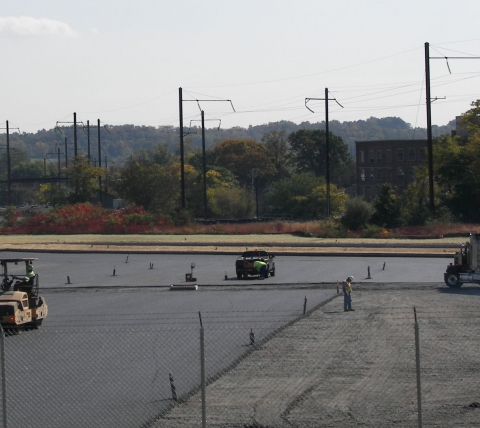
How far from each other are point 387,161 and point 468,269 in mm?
86360

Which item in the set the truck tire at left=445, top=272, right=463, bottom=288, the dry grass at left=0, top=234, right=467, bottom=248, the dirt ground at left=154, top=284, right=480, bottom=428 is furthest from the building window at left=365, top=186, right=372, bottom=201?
the dirt ground at left=154, top=284, right=480, bottom=428

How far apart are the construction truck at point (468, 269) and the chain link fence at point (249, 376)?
31.8 feet

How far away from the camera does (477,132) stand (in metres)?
77.5

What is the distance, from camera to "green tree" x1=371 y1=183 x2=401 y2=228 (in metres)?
68.3

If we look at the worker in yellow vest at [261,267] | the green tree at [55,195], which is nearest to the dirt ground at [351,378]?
the worker in yellow vest at [261,267]

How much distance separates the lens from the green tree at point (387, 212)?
68.3 metres

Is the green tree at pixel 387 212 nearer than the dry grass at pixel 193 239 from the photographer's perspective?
No

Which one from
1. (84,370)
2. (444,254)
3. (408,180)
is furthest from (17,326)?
(408,180)

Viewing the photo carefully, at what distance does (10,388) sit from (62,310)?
42.0ft

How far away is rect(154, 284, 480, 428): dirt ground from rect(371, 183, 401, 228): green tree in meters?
44.5

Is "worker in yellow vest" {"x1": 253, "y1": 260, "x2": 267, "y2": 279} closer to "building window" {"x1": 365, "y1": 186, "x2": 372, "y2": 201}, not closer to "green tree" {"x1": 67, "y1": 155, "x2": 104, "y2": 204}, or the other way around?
"green tree" {"x1": 67, "y1": 155, "x2": 104, "y2": 204}

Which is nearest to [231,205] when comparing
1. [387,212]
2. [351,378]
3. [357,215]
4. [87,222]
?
[87,222]

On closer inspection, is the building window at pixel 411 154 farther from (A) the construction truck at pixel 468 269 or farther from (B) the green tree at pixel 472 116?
(A) the construction truck at pixel 468 269

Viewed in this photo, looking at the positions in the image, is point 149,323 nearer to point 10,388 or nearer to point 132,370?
point 132,370
